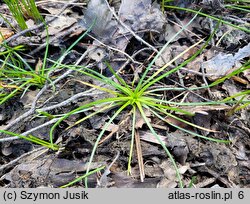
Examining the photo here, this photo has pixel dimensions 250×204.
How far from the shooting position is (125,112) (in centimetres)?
138

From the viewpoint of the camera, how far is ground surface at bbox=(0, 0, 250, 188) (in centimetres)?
127

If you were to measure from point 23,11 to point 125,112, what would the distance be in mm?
794

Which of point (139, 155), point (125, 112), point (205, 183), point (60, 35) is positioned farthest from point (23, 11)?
point (205, 183)

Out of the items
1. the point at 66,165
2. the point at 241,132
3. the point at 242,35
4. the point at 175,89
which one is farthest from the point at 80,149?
the point at 242,35

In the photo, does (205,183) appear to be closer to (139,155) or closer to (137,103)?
(139,155)

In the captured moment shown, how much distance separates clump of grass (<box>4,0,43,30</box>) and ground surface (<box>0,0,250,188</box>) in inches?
2.7

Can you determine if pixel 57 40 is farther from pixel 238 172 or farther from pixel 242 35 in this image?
pixel 238 172

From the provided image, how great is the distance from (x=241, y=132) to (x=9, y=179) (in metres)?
1.00

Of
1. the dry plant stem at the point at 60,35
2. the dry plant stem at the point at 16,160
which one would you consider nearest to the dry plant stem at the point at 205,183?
the dry plant stem at the point at 16,160

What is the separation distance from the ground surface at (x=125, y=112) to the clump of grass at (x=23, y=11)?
7 cm

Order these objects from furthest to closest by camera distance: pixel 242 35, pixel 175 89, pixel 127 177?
pixel 242 35, pixel 175 89, pixel 127 177

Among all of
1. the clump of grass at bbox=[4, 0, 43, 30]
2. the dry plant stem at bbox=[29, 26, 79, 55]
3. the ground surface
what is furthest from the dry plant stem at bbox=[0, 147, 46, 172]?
the clump of grass at bbox=[4, 0, 43, 30]

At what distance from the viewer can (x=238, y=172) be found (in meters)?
1.26

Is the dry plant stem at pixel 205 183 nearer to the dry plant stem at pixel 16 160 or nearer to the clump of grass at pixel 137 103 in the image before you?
the clump of grass at pixel 137 103
